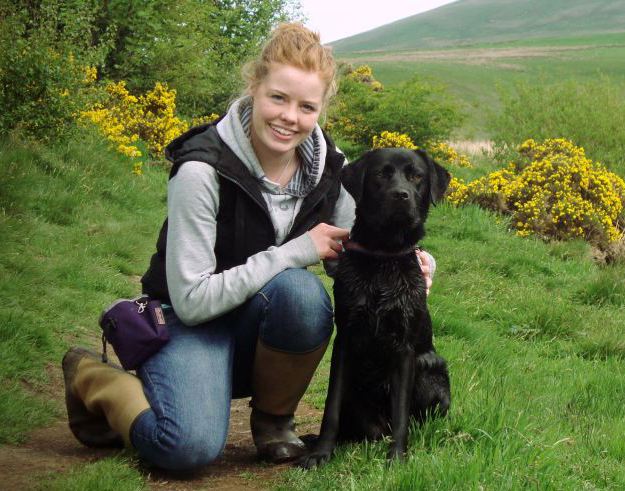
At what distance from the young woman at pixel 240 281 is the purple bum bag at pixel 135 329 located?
0.06m

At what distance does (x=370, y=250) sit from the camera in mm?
3502

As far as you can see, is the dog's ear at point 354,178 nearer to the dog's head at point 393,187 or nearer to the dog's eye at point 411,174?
the dog's head at point 393,187

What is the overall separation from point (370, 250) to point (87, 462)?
4.81 feet

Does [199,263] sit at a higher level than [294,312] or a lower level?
higher

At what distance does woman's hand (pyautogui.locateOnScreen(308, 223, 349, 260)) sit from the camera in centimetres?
346

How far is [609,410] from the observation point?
441 cm

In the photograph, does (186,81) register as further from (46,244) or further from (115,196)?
(46,244)

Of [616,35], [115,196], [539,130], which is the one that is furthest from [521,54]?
[115,196]

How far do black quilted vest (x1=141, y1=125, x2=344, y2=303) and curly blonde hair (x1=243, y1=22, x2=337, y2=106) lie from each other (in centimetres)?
34

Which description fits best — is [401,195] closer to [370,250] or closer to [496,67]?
[370,250]

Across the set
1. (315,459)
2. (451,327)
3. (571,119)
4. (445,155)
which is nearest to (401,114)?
(445,155)

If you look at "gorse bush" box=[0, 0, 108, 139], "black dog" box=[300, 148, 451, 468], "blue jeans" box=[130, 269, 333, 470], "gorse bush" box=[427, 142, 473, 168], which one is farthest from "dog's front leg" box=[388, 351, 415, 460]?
"gorse bush" box=[427, 142, 473, 168]

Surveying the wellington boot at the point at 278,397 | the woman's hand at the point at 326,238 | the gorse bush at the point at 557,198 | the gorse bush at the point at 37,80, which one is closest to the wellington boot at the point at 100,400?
the wellington boot at the point at 278,397

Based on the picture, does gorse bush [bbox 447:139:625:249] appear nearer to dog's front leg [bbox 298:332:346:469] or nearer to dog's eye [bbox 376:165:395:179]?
dog's eye [bbox 376:165:395:179]
